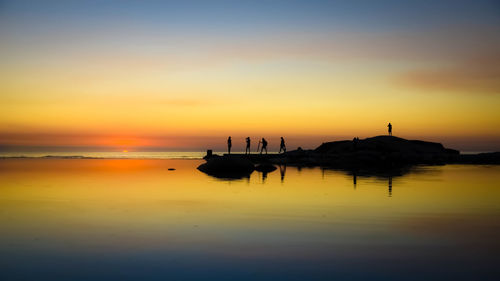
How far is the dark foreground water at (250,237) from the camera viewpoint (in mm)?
8197

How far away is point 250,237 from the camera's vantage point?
1105cm

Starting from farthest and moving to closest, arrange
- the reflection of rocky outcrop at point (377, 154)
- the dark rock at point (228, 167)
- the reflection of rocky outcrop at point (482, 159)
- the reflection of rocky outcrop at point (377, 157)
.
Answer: the reflection of rocky outcrop at point (482, 159)
the reflection of rocky outcrop at point (377, 154)
the reflection of rocky outcrop at point (377, 157)
the dark rock at point (228, 167)

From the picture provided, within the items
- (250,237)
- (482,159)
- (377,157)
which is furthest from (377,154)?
(250,237)

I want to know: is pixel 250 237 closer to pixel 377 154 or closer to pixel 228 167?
pixel 228 167

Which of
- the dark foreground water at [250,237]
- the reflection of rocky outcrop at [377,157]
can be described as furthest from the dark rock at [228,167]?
the reflection of rocky outcrop at [377,157]

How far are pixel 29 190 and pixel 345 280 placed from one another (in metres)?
20.2

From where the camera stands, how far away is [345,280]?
25.1ft

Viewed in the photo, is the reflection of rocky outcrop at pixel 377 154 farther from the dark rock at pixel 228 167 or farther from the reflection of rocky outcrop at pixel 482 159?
the dark rock at pixel 228 167

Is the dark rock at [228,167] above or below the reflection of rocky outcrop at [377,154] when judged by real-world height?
below

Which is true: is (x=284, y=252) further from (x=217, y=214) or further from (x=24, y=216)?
(x=24, y=216)

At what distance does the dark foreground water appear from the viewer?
8.20 meters

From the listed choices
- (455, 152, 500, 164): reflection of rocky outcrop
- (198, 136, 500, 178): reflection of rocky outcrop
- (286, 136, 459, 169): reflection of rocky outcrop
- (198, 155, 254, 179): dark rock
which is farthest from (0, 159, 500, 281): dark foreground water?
(455, 152, 500, 164): reflection of rocky outcrop

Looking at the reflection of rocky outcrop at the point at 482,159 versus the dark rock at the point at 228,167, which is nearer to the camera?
the dark rock at the point at 228,167

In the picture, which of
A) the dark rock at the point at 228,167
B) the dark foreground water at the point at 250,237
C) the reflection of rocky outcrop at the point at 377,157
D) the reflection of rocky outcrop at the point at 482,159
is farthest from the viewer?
the reflection of rocky outcrop at the point at 482,159
